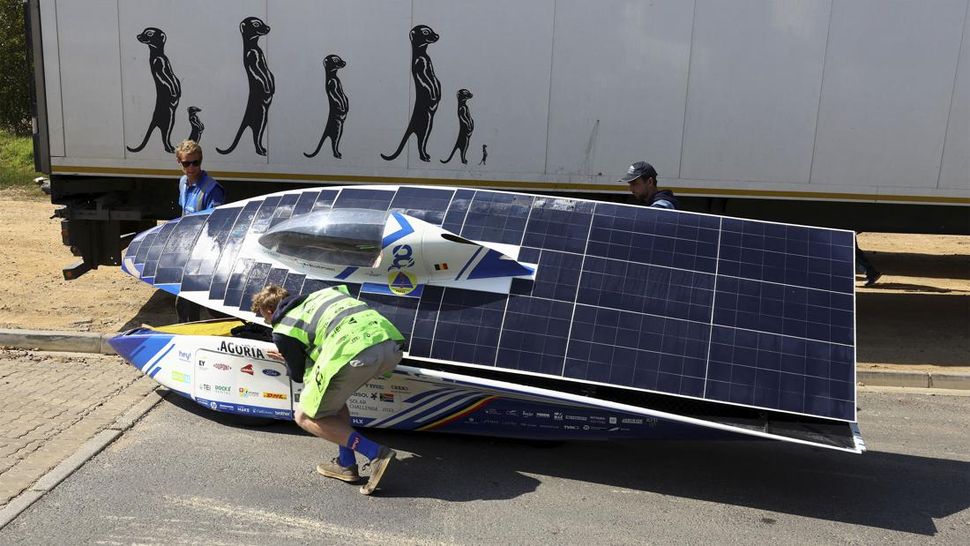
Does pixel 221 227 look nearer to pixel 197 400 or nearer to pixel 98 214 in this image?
pixel 197 400

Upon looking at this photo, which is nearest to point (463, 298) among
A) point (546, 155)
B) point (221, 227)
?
point (221, 227)

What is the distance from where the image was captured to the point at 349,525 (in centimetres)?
479

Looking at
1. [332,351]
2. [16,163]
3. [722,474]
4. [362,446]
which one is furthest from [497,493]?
[16,163]

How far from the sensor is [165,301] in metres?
9.79

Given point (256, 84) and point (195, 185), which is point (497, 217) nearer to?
point (195, 185)

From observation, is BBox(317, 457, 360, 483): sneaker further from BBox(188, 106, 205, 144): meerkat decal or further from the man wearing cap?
BBox(188, 106, 205, 144): meerkat decal

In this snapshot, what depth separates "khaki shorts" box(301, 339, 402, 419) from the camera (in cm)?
492

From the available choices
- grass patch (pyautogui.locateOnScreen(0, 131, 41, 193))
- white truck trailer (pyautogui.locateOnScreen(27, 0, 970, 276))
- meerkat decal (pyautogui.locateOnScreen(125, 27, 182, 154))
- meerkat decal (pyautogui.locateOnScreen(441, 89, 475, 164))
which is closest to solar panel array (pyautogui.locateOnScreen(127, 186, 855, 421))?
meerkat decal (pyautogui.locateOnScreen(441, 89, 475, 164))

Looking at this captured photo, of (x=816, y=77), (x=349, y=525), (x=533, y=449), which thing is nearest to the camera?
(x=349, y=525)

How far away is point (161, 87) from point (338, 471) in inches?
221

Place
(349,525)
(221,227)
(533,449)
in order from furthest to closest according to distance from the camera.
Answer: (221,227)
(533,449)
(349,525)

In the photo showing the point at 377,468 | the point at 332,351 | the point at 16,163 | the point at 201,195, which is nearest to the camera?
the point at 332,351

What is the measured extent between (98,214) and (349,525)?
6.09m

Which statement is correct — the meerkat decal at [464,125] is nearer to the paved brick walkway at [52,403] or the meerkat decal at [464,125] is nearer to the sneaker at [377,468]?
the paved brick walkway at [52,403]
